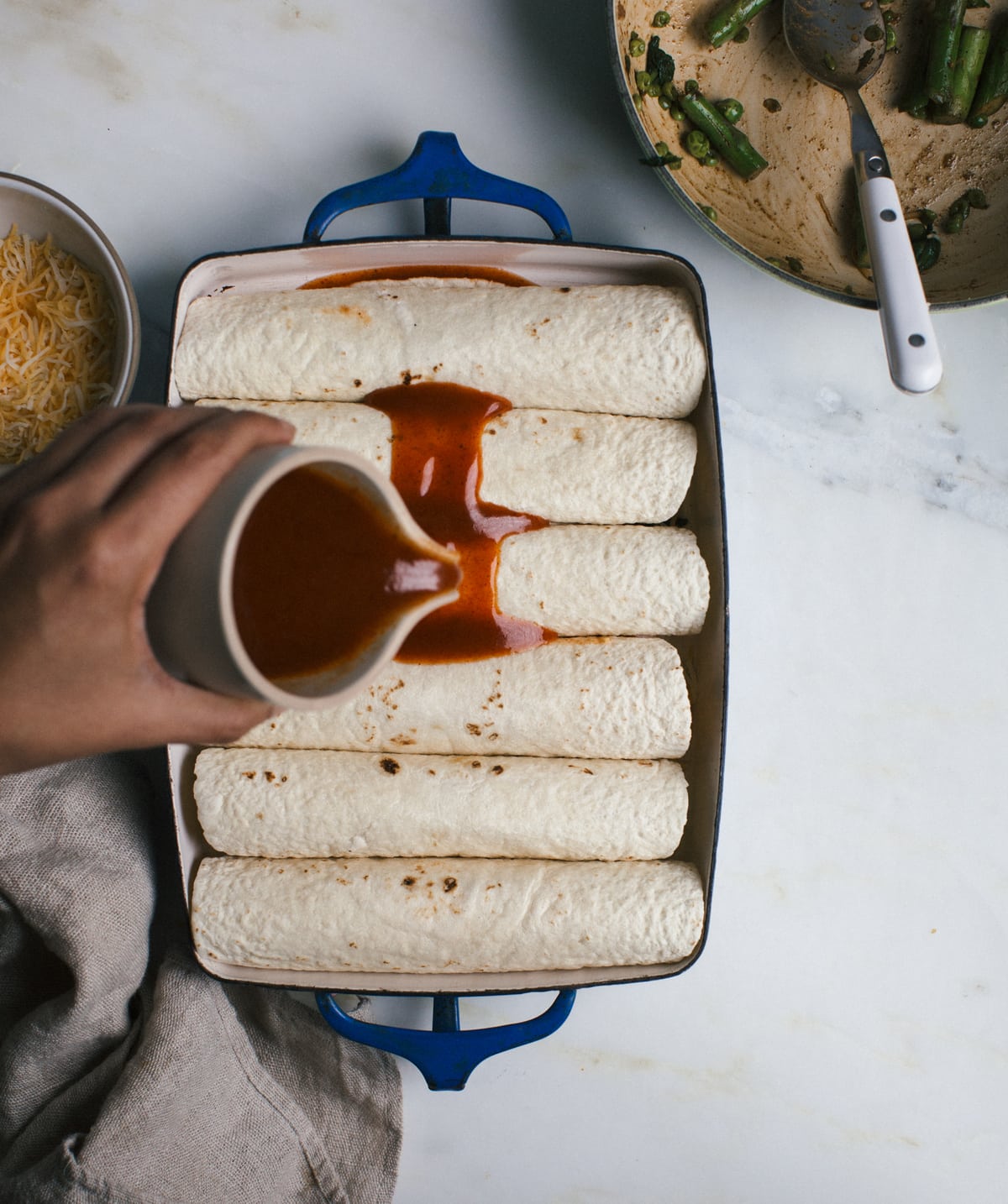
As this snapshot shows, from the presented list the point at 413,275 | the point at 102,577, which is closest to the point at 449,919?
the point at 102,577

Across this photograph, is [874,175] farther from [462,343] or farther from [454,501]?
[454,501]

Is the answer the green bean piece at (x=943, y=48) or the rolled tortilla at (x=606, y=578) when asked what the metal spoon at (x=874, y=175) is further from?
the rolled tortilla at (x=606, y=578)

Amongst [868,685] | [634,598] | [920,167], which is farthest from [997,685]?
[920,167]

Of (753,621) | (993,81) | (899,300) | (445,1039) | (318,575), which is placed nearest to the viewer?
(318,575)

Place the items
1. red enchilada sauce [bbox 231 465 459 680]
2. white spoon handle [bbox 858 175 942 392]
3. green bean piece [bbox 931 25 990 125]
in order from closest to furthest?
red enchilada sauce [bbox 231 465 459 680], white spoon handle [bbox 858 175 942 392], green bean piece [bbox 931 25 990 125]

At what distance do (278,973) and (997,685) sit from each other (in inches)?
69.0

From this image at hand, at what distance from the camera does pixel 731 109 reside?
2059mm

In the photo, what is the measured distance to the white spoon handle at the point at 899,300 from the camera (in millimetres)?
1692

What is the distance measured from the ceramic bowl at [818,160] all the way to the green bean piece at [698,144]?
23 millimetres

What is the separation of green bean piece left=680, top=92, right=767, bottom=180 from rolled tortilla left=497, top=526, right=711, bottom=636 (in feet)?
2.83

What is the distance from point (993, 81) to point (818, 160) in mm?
401

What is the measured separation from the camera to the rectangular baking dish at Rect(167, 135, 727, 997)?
1856mm

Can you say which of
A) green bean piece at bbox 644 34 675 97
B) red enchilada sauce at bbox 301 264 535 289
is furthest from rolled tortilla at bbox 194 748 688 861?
green bean piece at bbox 644 34 675 97

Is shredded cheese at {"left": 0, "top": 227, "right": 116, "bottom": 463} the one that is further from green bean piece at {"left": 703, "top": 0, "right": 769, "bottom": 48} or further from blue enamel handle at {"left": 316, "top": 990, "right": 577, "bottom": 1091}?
green bean piece at {"left": 703, "top": 0, "right": 769, "bottom": 48}
